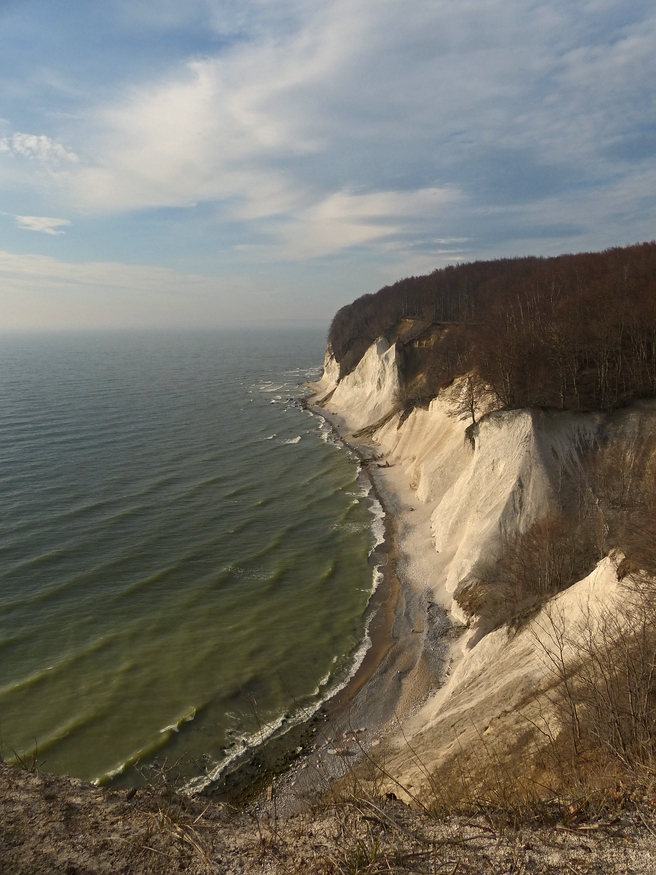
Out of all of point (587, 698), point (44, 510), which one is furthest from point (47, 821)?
point (44, 510)

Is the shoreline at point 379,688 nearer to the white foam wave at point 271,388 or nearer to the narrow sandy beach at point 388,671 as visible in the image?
the narrow sandy beach at point 388,671

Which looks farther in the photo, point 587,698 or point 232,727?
point 232,727

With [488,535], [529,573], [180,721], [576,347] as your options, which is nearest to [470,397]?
[576,347]

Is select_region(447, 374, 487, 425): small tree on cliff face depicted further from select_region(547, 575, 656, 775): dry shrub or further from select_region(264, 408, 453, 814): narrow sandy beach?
select_region(547, 575, 656, 775): dry shrub

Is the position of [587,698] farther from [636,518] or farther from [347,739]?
[636,518]

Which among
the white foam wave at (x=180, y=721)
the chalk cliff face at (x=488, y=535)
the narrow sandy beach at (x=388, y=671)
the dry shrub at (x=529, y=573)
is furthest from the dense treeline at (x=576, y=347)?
the white foam wave at (x=180, y=721)

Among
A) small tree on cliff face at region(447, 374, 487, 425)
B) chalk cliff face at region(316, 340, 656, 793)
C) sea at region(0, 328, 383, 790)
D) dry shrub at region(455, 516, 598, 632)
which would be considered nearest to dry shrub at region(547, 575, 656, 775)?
chalk cliff face at region(316, 340, 656, 793)
